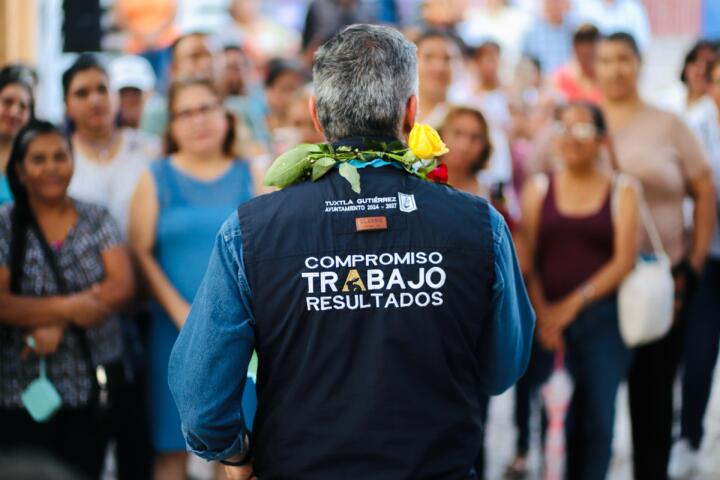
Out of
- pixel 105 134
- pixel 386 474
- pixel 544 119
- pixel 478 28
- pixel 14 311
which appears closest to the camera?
pixel 386 474

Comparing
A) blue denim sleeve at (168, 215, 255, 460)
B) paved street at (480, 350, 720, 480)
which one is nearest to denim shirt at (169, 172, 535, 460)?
blue denim sleeve at (168, 215, 255, 460)

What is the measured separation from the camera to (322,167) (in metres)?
2.88

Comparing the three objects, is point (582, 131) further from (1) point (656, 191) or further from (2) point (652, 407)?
(2) point (652, 407)

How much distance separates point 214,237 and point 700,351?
314cm

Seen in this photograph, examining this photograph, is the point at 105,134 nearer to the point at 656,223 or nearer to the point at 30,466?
the point at 656,223

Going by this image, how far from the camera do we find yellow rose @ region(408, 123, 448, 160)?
9.48 feet

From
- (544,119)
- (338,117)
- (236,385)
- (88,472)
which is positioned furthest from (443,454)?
(544,119)

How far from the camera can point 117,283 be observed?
16.3ft

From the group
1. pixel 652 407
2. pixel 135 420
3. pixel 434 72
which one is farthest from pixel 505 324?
pixel 434 72

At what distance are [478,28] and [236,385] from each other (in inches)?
377

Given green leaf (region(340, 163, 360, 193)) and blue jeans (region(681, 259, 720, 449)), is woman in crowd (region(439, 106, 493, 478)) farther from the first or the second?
green leaf (region(340, 163, 360, 193))

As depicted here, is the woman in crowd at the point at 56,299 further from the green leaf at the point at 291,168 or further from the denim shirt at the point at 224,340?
the green leaf at the point at 291,168

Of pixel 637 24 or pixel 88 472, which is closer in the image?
pixel 88 472

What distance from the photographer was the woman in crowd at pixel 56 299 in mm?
4727
